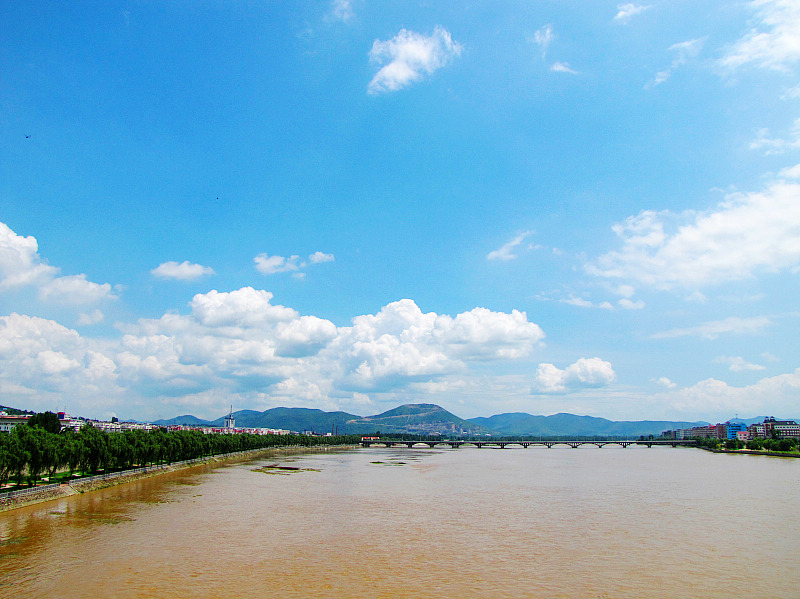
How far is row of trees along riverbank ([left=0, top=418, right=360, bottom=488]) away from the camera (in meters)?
39.5

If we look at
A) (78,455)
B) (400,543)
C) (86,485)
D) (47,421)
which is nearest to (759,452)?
(400,543)

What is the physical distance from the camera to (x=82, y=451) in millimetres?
49219

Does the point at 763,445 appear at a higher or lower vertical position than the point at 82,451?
lower

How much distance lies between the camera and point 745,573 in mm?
24766

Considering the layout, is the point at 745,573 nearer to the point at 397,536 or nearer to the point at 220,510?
the point at 397,536

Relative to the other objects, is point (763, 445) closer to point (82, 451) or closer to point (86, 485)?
point (86, 485)

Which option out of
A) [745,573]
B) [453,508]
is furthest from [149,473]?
[745,573]

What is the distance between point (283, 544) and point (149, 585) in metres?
8.80

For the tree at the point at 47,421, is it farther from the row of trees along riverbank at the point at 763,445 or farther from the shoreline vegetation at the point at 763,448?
the row of trees along riverbank at the point at 763,445

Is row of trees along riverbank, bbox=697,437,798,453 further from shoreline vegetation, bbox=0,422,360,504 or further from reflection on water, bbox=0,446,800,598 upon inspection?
shoreline vegetation, bbox=0,422,360,504

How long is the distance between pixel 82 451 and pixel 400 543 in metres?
35.7

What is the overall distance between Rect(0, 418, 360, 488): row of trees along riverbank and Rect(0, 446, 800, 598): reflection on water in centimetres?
385

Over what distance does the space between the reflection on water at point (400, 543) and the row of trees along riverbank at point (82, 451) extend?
3.85m

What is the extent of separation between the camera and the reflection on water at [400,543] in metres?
22.3
